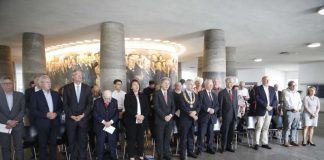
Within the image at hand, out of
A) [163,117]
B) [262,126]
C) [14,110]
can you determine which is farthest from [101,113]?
[262,126]

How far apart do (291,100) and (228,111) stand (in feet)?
6.51

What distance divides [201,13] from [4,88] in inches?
185

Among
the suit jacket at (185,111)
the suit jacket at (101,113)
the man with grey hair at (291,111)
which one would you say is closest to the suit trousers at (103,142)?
the suit jacket at (101,113)

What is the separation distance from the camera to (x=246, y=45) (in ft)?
34.5

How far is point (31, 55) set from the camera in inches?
312

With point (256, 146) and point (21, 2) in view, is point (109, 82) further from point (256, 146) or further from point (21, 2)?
point (256, 146)

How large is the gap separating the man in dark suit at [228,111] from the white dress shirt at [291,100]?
1.66m

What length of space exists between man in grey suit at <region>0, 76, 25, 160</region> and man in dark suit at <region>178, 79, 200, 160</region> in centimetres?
311

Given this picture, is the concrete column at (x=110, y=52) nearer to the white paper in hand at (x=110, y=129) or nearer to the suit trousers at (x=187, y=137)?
the white paper in hand at (x=110, y=129)

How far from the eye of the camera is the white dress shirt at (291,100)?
6156 mm

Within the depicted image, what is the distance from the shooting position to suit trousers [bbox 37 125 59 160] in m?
4.30

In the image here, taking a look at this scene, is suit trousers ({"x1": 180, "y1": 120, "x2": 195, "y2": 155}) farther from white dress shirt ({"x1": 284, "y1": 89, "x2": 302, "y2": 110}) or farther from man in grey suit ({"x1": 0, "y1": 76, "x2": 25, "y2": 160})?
man in grey suit ({"x1": 0, "y1": 76, "x2": 25, "y2": 160})

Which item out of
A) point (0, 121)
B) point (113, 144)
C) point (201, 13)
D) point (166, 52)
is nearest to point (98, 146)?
point (113, 144)

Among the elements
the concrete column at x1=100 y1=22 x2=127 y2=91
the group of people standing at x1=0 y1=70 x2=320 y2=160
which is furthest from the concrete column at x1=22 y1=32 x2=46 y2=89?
the group of people standing at x1=0 y1=70 x2=320 y2=160
